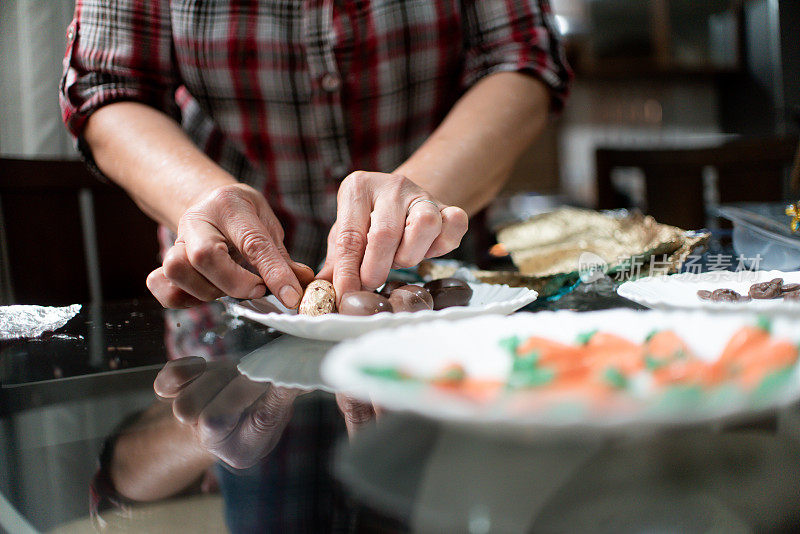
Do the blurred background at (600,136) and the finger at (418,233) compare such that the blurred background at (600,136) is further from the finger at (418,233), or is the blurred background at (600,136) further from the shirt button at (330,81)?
the finger at (418,233)

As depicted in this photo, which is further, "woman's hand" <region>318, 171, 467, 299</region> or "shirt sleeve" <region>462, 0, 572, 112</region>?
"shirt sleeve" <region>462, 0, 572, 112</region>

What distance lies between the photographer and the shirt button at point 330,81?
1068 millimetres

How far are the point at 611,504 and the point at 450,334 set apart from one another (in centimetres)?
13

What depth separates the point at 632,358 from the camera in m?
0.32

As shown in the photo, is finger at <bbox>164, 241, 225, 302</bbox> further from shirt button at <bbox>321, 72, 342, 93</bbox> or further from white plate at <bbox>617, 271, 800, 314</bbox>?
shirt button at <bbox>321, 72, 342, 93</bbox>

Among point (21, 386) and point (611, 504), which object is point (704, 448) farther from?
point (21, 386)

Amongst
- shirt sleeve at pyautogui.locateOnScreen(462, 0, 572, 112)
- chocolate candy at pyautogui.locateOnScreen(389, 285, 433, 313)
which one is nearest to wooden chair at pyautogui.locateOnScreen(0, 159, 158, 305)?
shirt sleeve at pyautogui.locateOnScreen(462, 0, 572, 112)

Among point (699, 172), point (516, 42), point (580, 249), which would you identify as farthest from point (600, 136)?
point (580, 249)

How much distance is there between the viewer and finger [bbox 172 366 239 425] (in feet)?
1.40

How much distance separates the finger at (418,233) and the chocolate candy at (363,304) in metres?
0.07

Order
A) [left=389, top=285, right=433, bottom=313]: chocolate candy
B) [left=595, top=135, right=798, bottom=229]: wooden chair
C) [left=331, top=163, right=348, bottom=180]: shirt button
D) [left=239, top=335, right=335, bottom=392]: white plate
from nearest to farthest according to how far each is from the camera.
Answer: [left=239, top=335, right=335, bottom=392]: white plate < [left=389, top=285, right=433, bottom=313]: chocolate candy < [left=331, top=163, right=348, bottom=180]: shirt button < [left=595, top=135, right=798, bottom=229]: wooden chair

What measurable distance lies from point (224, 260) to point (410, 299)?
0.18 m

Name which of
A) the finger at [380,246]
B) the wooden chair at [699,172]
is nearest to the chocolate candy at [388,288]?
the finger at [380,246]

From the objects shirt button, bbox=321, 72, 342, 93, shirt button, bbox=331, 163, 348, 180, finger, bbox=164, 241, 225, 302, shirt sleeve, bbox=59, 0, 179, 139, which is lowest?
finger, bbox=164, 241, 225, 302
